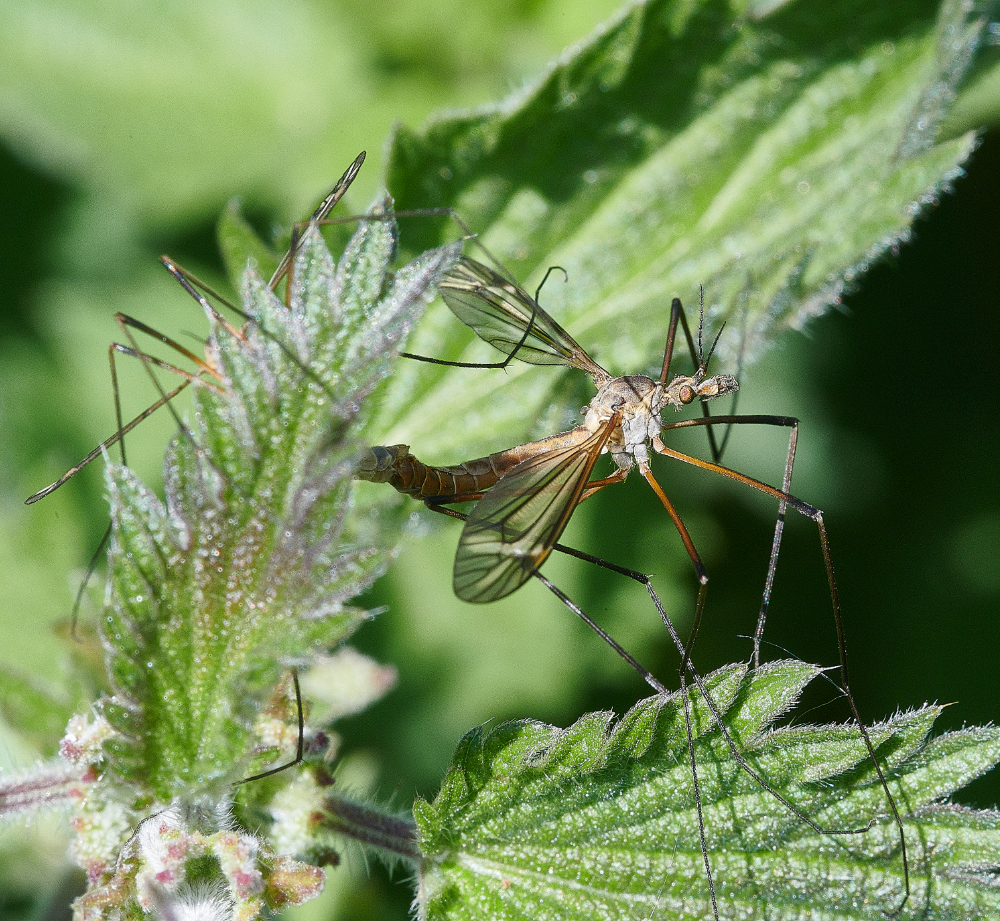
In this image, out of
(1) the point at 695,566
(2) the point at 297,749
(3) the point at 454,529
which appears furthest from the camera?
(3) the point at 454,529

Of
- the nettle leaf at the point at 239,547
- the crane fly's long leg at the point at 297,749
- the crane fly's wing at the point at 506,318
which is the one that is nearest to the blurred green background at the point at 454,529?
the crane fly's wing at the point at 506,318

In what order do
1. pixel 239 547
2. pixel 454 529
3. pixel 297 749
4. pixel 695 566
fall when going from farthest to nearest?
pixel 454 529, pixel 695 566, pixel 297 749, pixel 239 547

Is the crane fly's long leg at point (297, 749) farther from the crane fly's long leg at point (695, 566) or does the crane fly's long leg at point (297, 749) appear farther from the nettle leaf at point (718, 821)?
the crane fly's long leg at point (695, 566)

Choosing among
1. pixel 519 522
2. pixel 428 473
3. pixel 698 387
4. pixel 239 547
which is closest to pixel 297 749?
pixel 239 547

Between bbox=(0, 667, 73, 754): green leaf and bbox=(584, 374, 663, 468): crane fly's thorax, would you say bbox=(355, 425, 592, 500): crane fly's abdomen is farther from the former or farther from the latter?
bbox=(0, 667, 73, 754): green leaf

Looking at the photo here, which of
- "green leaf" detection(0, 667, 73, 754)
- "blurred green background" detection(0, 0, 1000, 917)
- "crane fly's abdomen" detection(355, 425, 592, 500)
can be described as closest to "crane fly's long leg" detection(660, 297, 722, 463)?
"crane fly's abdomen" detection(355, 425, 592, 500)

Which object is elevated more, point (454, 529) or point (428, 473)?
point (454, 529)

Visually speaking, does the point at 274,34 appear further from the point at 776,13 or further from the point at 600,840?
the point at 600,840

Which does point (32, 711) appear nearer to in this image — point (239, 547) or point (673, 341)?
point (239, 547)
